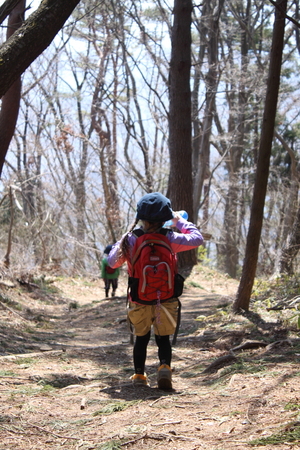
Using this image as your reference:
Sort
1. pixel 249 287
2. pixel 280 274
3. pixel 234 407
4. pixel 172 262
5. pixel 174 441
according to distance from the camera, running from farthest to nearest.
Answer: pixel 280 274, pixel 249 287, pixel 172 262, pixel 234 407, pixel 174 441

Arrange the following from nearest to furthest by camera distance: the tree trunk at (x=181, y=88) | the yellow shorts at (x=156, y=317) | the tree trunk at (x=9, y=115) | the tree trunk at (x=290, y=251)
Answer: the yellow shorts at (x=156, y=317) → the tree trunk at (x=9, y=115) → the tree trunk at (x=290, y=251) → the tree trunk at (x=181, y=88)

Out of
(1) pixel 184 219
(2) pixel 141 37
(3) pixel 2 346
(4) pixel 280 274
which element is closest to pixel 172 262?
(1) pixel 184 219

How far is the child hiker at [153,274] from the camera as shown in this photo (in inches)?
164

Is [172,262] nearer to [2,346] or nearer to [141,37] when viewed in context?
[2,346]

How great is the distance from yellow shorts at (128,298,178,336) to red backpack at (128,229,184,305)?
69 millimetres

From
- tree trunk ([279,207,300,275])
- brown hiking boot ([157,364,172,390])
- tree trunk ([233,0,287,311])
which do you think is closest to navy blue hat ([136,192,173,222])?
brown hiking boot ([157,364,172,390])

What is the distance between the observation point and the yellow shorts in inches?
168

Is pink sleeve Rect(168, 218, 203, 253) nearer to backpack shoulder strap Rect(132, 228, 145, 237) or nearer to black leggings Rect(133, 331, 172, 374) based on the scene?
backpack shoulder strap Rect(132, 228, 145, 237)

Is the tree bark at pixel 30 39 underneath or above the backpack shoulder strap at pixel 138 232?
above

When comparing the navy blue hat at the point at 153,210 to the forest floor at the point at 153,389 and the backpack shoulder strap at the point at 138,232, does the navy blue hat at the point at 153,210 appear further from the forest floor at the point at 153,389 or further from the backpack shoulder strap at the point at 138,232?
the forest floor at the point at 153,389

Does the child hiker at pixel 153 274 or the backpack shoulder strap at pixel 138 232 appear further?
the backpack shoulder strap at pixel 138 232

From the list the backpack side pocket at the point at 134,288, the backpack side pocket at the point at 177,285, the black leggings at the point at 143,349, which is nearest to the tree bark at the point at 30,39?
the backpack side pocket at the point at 134,288

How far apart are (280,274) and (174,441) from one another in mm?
8848

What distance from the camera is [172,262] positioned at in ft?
13.9
